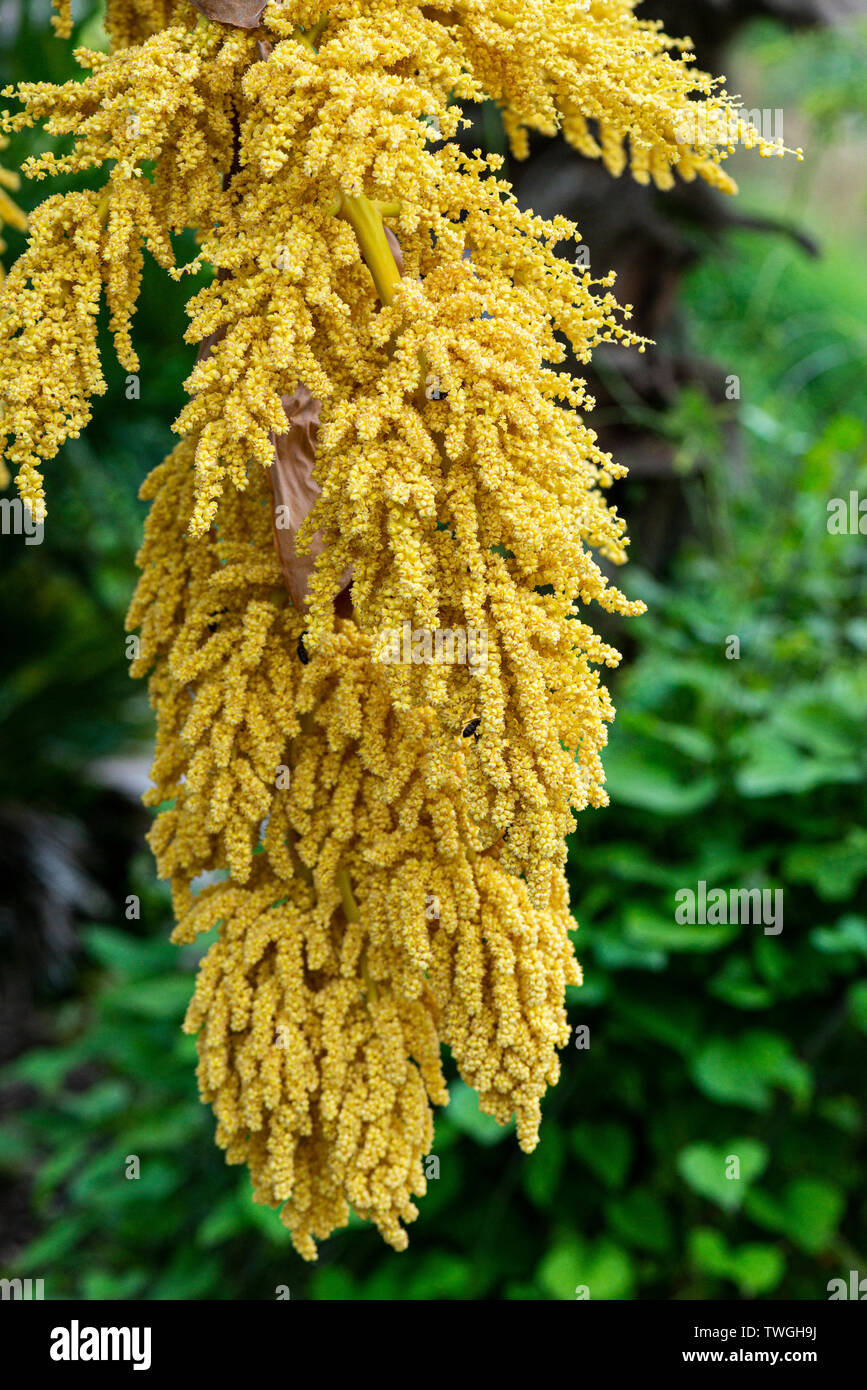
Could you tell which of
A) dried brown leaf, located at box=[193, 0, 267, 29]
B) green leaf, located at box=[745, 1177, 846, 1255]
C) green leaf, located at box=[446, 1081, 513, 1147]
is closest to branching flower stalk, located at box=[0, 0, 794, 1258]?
dried brown leaf, located at box=[193, 0, 267, 29]

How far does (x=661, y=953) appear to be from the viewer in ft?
5.94

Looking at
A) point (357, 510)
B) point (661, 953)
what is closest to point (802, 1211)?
point (661, 953)

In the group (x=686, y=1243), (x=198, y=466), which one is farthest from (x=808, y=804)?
(x=198, y=466)

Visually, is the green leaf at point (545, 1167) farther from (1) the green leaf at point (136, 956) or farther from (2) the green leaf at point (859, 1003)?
(1) the green leaf at point (136, 956)

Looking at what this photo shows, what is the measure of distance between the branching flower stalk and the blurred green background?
89 cm

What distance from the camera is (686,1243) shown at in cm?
198

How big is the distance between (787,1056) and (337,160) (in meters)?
1.68

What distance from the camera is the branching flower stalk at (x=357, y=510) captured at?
0.55 meters

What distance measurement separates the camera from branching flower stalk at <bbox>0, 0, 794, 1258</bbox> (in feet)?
1.82

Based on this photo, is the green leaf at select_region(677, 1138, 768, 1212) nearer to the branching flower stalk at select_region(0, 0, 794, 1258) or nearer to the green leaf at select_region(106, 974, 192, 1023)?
the green leaf at select_region(106, 974, 192, 1023)

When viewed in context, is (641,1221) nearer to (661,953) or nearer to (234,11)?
(661,953)

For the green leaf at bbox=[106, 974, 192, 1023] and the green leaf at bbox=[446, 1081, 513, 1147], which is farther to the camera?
the green leaf at bbox=[106, 974, 192, 1023]

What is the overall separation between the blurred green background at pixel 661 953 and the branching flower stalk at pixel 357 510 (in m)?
0.89
